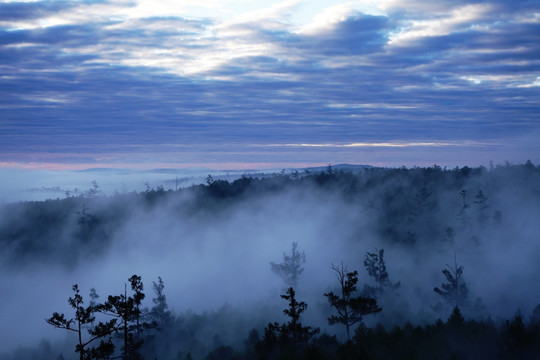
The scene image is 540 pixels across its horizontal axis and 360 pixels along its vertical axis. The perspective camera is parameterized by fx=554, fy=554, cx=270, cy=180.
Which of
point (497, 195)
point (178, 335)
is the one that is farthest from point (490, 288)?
point (497, 195)

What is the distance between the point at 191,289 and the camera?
189375 millimetres

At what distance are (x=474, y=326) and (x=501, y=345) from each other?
23.7ft

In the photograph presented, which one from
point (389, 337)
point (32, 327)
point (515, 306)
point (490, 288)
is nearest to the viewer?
point (389, 337)

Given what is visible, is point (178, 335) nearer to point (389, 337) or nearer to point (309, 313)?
→ point (309, 313)

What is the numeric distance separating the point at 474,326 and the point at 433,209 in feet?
376

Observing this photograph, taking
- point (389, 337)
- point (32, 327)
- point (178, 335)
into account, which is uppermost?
point (389, 337)

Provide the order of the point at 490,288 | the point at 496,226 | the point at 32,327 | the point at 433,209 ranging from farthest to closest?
1. the point at 32,327
2. the point at 433,209
3. the point at 496,226
4. the point at 490,288

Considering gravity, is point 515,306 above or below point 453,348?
below

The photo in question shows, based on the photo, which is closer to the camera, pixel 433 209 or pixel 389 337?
pixel 389 337

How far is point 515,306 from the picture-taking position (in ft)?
294

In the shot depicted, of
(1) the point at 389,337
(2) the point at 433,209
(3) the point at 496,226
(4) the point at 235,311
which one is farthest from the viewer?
(2) the point at 433,209

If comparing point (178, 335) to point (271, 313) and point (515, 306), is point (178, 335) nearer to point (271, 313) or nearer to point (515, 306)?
point (271, 313)

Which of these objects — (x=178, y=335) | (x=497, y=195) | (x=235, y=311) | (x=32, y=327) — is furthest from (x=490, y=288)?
(x=32, y=327)

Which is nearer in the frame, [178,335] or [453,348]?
[453,348]
